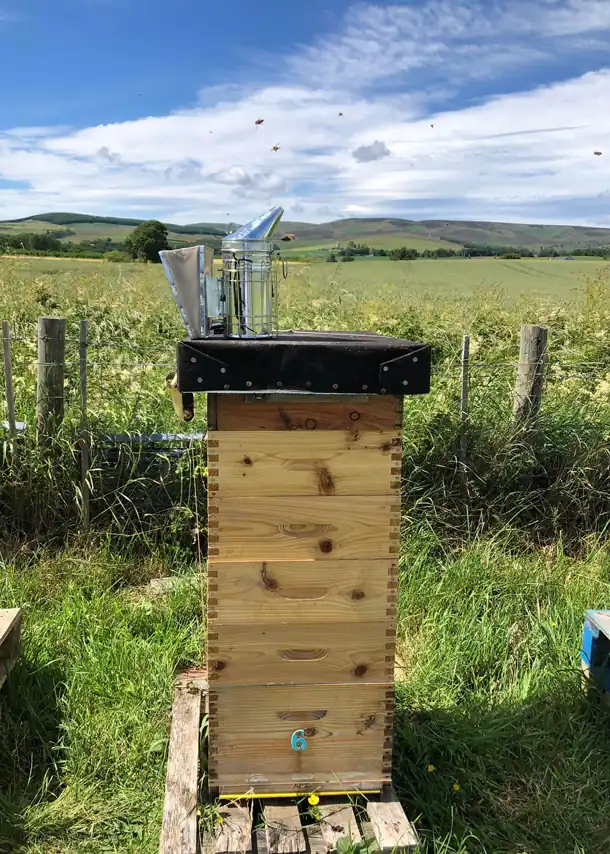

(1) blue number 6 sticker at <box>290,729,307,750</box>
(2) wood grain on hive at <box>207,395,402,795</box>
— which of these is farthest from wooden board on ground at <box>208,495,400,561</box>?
(1) blue number 6 sticker at <box>290,729,307,750</box>

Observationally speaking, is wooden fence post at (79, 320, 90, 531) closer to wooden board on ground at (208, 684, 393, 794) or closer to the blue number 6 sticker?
wooden board on ground at (208, 684, 393, 794)

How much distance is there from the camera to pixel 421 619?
3760 millimetres

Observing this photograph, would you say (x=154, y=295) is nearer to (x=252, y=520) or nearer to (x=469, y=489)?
(x=469, y=489)

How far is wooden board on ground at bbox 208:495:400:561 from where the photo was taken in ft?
6.75

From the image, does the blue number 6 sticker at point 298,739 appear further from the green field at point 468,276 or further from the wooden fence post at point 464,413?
the green field at point 468,276

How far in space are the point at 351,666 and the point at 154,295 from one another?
25.2 ft

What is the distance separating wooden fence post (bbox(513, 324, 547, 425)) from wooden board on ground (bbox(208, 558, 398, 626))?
3014mm

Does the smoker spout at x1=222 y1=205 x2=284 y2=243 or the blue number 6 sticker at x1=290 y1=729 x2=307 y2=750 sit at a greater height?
the smoker spout at x1=222 y1=205 x2=284 y2=243

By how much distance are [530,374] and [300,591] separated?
3.28m

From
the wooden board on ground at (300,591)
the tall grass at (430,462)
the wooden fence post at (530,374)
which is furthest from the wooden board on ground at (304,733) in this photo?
the wooden fence post at (530,374)

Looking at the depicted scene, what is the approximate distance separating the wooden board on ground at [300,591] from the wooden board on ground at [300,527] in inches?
1.4

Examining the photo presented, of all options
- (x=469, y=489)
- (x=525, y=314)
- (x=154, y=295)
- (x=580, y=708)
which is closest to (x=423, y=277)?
(x=525, y=314)

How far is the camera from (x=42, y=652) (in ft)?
10.9

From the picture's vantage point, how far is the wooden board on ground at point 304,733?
7.24ft
